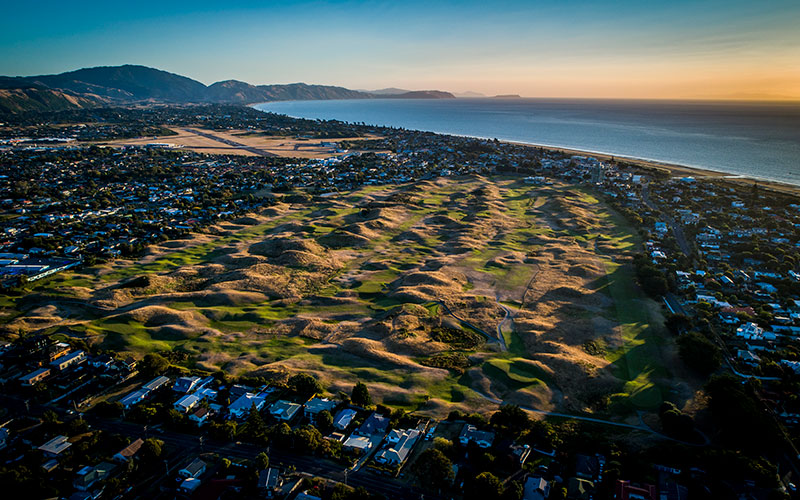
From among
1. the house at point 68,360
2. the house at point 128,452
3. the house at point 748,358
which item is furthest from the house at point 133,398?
the house at point 748,358

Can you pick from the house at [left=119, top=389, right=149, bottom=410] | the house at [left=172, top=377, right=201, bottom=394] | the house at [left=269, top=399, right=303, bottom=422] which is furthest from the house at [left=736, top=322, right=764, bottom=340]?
the house at [left=119, top=389, right=149, bottom=410]

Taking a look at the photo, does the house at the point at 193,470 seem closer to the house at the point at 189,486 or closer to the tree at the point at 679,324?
the house at the point at 189,486

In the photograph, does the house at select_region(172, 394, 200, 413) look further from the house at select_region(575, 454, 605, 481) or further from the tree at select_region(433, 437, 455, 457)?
A: the house at select_region(575, 454, 605, 481)

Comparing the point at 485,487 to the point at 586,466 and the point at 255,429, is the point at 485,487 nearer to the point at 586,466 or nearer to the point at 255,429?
the point at 586,466

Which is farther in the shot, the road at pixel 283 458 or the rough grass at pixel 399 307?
the rough grass at pixel 399 307

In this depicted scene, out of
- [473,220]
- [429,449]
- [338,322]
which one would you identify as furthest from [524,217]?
[429,449]

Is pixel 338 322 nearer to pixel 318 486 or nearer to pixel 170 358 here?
pixel 170 358

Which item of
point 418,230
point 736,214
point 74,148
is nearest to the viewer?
point 418,230
